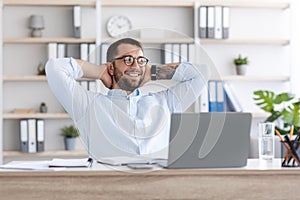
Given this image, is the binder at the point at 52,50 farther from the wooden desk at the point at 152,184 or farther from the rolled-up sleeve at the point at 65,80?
the wooden desk at the point at 152,184

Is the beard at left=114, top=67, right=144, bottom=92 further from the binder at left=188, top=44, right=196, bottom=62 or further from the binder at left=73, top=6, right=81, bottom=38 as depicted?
the binder at left=73, top=6, right=81, bottom=38

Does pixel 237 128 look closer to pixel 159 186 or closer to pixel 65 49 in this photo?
pixel 159 186

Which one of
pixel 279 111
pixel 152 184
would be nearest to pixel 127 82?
pixel 152 184

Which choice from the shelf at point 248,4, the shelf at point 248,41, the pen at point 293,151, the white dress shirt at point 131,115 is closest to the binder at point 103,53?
the white dress shirt at point 131,115

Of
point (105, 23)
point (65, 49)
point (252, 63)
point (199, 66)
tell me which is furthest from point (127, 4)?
point (199, 66)

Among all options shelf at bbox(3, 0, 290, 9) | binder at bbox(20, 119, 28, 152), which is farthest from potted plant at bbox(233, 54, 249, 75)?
binder at bbox(20, 119, 28, 152)

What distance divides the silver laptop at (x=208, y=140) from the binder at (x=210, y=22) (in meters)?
3.28

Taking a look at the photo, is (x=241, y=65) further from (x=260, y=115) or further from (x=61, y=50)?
(x=61, y=50)

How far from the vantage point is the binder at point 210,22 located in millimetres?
5312

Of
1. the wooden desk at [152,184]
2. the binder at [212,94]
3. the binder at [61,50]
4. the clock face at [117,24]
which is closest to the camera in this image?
the wooden desk at [152,184]

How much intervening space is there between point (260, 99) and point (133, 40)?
10.9ft

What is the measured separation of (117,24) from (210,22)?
82cm

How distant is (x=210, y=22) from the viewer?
5.33 metres

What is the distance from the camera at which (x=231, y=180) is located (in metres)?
2.07
